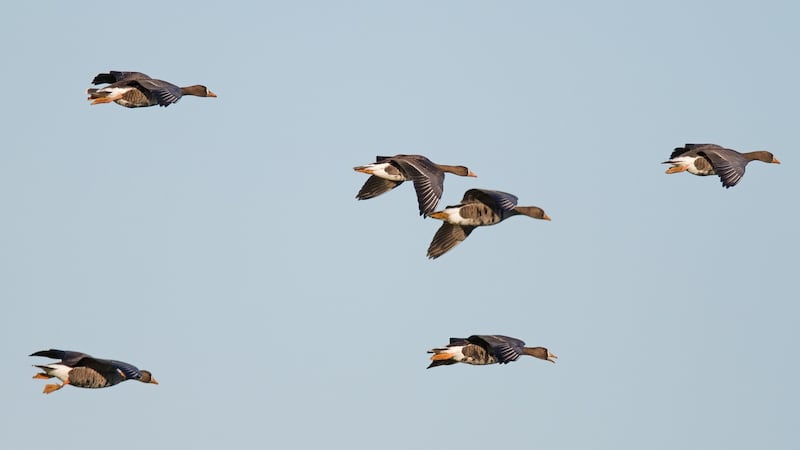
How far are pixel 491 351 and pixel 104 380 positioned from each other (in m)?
8.60

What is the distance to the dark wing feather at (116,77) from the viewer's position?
38.2m

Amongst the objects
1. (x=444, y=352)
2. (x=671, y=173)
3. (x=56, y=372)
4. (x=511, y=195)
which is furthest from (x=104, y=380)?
(x=671, y=173)

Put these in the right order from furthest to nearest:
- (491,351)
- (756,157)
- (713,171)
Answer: (756,157) < (713,171) < (491,351)

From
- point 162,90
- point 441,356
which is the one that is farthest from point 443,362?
point 162,90

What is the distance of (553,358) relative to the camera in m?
34.9

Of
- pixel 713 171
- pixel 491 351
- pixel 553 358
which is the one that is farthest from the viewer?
pixel 713 171

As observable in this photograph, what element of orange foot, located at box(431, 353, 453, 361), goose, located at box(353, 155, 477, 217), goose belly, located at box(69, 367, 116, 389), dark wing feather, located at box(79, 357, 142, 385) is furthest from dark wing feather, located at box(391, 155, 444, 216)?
goose belly, located at box(69, 367, 116, 389)

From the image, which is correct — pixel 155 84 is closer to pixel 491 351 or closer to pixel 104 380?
pixel 104 380

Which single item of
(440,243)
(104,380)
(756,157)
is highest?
(756,157)

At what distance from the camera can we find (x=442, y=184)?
3397 cm

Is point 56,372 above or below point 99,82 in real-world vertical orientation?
below

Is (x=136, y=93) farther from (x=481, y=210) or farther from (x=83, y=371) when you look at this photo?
(x=481, y=210)

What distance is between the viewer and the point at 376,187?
37.1 meters

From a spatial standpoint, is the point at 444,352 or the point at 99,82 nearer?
the point at 444,352
